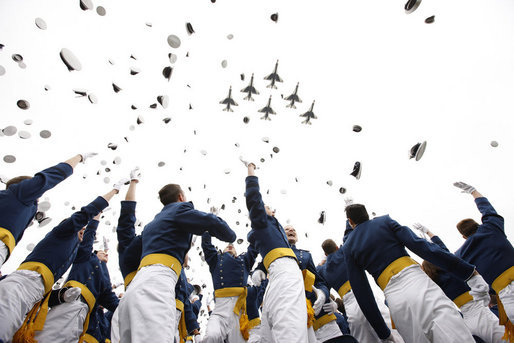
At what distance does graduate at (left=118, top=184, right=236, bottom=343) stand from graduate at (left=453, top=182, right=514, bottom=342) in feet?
12.7

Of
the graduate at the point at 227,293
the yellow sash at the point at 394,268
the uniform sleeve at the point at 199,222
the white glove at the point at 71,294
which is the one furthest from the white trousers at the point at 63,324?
the yellow sash at the point at 394,268

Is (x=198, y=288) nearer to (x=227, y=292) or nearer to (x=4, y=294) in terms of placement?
(x=227, y=292)

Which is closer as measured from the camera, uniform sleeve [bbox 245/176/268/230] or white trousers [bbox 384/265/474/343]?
white trousers [bbox 384/265/474/343]

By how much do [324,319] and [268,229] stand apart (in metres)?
2.59

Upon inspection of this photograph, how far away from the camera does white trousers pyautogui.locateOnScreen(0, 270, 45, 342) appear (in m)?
3.07

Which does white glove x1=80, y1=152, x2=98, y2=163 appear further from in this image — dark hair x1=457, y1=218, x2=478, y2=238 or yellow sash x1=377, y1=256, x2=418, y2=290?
dark hair x1=457, y1=218, x2=478, y2=238

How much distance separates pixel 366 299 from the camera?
342 centimetres

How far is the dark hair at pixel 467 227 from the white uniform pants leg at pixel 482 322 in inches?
47.3

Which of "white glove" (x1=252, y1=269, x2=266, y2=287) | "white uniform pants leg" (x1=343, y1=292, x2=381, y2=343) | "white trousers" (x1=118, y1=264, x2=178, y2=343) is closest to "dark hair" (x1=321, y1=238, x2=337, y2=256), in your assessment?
"white uniform pants leg" (x1=343, y1=292, x2=381, y2=343)

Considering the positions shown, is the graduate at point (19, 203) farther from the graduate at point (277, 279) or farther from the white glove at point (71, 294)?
the graduate at point (277, 279)

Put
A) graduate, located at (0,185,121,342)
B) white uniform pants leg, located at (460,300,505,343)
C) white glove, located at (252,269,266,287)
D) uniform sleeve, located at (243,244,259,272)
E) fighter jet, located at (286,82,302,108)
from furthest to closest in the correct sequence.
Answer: fighter jet, located at (286,82,302,108), uniform sleeve, located at (243,244,259,272), white glove, located at (252,269,266,287), white uniform pants leg, located at (460,300,505,343), graduate, located at (0,185,121,342)

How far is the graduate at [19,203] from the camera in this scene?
3.27m

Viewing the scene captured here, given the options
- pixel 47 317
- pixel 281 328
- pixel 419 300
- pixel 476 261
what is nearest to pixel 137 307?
pixel 281 328

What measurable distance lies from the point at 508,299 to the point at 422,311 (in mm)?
1947
